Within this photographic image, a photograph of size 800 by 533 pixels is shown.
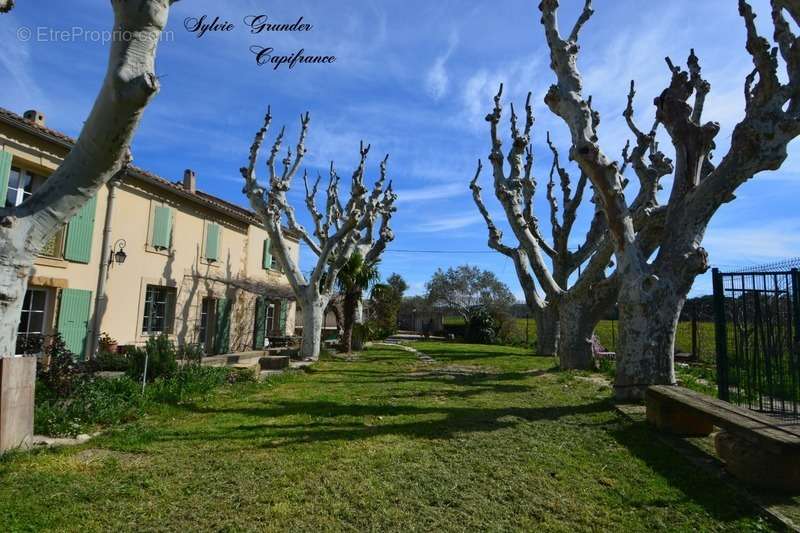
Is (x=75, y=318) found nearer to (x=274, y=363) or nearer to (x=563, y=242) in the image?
(x=274, y=363)

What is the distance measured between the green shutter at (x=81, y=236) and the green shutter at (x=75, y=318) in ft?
2.61

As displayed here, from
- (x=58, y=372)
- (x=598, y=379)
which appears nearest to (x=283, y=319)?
(x=598, y=379)

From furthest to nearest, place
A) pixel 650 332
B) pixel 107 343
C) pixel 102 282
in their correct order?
1. pixel 102 282
2. pixel 107 343
3. pixel 650 332

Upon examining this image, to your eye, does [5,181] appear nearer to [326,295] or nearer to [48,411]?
[48,411]

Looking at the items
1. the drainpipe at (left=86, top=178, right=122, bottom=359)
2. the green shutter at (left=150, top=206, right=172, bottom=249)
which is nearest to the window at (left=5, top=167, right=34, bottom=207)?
the drainpipe at (left=86, top=178, right=122, bottom=359)

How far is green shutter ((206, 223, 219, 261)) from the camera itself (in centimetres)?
1530

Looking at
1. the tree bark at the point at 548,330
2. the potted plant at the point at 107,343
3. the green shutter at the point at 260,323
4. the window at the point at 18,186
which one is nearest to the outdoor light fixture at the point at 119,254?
the potted plant at the point at 107,343

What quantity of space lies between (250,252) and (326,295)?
193 inches

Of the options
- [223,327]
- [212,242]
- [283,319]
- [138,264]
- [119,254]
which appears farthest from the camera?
[283,319]

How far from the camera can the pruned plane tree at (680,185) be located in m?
6.68

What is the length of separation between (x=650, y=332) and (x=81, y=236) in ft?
38.7

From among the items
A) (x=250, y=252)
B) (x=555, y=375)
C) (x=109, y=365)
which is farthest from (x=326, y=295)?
(x=555, y=375)

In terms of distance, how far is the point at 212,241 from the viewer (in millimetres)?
15500

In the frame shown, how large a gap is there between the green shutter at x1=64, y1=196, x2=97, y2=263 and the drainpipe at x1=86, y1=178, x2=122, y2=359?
0.39m
